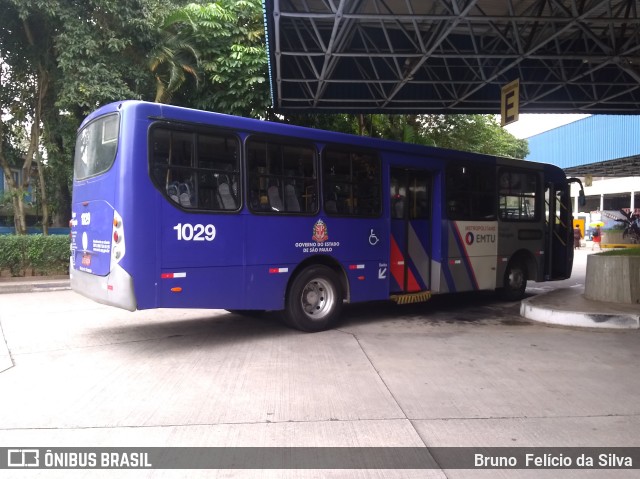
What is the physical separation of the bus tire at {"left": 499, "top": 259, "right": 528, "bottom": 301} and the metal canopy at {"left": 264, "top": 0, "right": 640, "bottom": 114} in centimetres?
440

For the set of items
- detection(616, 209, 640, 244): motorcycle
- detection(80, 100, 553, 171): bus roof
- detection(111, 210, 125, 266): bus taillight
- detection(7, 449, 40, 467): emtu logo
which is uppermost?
detection(80, 100, 553, 171): bus roof

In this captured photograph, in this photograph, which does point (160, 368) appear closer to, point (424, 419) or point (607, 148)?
point (424, 419)

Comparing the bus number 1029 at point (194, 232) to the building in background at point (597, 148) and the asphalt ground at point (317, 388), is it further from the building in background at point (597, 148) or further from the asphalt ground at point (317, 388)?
the building in background at point (597, 148)

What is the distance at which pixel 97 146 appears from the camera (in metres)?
6.69

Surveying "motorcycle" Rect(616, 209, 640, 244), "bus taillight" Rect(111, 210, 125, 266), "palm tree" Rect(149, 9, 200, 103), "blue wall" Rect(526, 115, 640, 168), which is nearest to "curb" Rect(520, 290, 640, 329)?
"bus taillight" Rect(111, 210, 125, 266)

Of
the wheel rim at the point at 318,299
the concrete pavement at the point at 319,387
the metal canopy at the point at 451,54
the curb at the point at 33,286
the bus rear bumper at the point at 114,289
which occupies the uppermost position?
the metal canopy at the point at 451,54

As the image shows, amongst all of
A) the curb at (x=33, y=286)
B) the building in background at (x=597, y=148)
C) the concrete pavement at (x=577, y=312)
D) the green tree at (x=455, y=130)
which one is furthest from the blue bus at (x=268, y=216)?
the building in background at (x=597, y=148)

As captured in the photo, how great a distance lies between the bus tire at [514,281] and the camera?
431 inches

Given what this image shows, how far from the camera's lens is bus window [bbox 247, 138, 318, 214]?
6941 millimetres

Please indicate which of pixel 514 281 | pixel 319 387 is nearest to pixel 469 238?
pixel 514 281

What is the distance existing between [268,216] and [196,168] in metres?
1.23

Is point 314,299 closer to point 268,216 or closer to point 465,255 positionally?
point 268,216

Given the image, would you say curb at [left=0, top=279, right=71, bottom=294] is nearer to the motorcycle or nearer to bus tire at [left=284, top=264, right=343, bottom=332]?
bus tire at [left=284, top=264, right=343, bottom=332]

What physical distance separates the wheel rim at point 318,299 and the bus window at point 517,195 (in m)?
4.65
